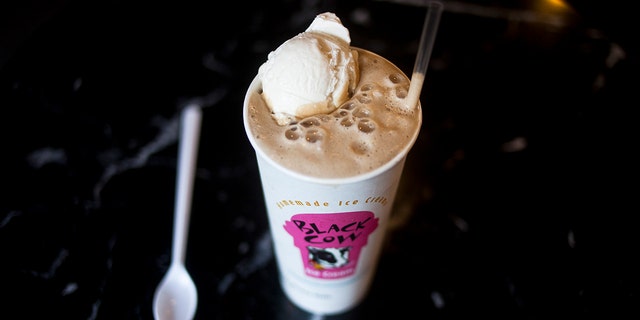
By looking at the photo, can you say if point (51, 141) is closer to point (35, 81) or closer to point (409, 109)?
point (35, 81)

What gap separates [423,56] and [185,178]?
58 centimetres

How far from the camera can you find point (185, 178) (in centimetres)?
100

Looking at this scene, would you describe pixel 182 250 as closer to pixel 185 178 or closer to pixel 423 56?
pixel 185 178

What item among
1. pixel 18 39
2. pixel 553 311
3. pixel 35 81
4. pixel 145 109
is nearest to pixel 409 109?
pixel 553 311

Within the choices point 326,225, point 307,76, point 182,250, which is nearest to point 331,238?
point 326,225

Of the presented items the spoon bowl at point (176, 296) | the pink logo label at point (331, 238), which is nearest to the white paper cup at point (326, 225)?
the pink logo label at point (331, 238)

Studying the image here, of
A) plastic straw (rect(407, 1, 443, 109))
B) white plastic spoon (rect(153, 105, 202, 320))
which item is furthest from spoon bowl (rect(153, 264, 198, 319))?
plastic straw (rect(407, 1, 443, 109))

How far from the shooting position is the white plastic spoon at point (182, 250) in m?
0.87

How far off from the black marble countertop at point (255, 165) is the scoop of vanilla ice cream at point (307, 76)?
0.45m

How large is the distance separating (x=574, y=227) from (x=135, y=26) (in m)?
1.11

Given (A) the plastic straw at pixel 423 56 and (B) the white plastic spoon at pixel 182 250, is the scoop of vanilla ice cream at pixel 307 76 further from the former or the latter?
(B) the white plastic spoon at pixel 182 250

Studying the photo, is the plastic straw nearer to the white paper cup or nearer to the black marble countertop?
the white paper cup

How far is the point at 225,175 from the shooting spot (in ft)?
3.56

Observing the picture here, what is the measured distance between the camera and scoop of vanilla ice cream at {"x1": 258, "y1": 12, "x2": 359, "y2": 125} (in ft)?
2.02
